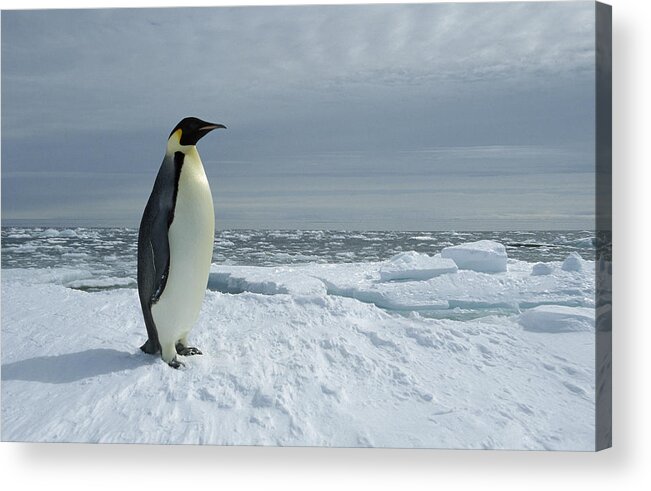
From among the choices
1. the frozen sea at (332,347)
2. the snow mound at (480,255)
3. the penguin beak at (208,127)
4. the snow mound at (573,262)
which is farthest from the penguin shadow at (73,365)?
the snow mound at (573,262)

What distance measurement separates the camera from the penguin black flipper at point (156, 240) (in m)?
3.66

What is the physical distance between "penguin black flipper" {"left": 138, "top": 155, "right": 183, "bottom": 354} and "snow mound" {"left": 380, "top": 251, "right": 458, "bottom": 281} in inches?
44.3

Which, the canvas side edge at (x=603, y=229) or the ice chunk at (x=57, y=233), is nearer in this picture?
the canvas side edge at (x=603, y=229)

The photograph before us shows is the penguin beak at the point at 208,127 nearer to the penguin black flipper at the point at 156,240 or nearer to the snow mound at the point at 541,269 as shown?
the penguin black flipper at the point at 156,240

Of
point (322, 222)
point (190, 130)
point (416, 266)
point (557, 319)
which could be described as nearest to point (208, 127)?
point (190, 130)

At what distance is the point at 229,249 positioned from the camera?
4047 millimetres

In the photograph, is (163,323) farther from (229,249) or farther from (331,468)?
(331,468)

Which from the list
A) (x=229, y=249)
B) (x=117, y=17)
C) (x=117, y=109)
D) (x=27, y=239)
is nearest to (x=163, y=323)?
(x=229, y=249)

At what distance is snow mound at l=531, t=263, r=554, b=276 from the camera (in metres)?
3.71

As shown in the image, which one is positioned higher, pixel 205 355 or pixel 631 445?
pixel 205 355

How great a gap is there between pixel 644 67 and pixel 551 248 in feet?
3.05

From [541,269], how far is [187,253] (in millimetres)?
1710

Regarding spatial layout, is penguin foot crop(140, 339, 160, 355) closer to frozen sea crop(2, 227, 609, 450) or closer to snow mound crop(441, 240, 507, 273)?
frozen sea crop(2, 227, 609, 450)

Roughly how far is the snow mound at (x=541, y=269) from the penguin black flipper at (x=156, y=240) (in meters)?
1.77
